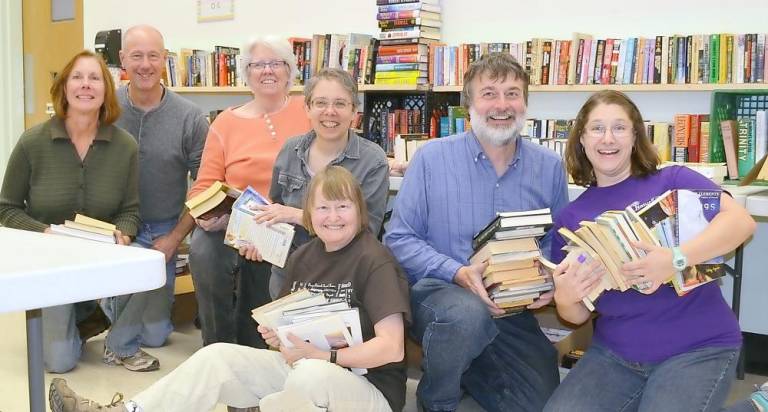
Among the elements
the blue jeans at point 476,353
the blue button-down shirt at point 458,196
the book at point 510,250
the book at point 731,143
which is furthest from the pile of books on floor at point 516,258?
the book at point 731,143

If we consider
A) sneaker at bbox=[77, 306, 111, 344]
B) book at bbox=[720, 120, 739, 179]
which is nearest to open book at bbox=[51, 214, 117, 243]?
sneaker at bbox=[77, 306, 111, 344]

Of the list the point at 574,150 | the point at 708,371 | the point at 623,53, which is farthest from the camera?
the point at 623,53

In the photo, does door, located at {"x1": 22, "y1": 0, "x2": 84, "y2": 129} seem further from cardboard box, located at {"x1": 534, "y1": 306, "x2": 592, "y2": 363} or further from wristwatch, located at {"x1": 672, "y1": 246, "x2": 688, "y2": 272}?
wristwatch, located at {"x1": 672, "y1": 246, "x2": 688, "y2": 272}

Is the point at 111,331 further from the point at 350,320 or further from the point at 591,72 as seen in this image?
the point at 591,72

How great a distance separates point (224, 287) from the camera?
3.37 m

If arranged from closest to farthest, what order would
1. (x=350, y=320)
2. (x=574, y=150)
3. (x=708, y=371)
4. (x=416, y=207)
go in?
1. (x=708, y=371)
2. (x=350, y=320)
3. (x=574, y=150)
4. (x=416, y=207)

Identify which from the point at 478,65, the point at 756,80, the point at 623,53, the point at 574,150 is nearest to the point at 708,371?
the point at 574,150

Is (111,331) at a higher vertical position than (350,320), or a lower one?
lower

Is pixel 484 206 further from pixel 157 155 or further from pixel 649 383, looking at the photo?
pixel 157 155

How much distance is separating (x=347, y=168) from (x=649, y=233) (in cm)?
120

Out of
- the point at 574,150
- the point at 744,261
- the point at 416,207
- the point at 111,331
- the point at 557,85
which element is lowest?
the point at 111,331

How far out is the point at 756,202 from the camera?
9.07 ft

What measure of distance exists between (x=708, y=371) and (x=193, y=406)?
132 centimetres

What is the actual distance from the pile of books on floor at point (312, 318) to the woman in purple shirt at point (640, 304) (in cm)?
57
